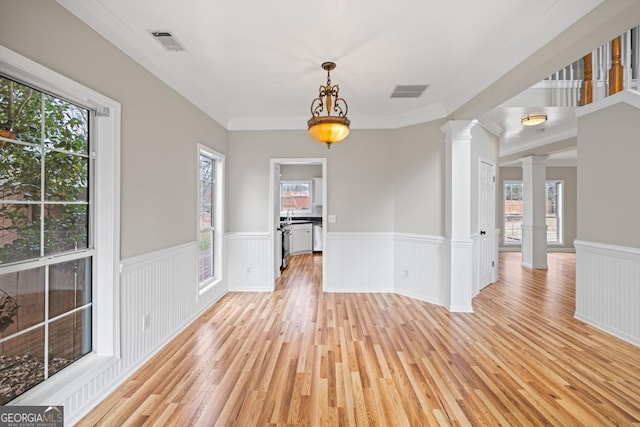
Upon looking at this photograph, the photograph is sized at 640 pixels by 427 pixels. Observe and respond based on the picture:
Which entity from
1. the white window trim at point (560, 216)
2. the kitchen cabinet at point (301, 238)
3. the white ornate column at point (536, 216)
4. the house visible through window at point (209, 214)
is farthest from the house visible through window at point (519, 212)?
the house visible through window at point (209, 214)

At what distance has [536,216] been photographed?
659 cm

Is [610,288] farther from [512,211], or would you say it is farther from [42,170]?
[512,211]

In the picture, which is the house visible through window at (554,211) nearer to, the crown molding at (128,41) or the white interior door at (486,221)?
the white interior door at (486,221)

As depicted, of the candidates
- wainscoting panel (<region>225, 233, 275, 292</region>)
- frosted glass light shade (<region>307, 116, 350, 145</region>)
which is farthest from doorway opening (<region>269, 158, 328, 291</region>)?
frosted glass light shade (<region>307, 116, 350, 145</region>)

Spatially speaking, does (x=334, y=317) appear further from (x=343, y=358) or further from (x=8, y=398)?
(x=8, y=398)

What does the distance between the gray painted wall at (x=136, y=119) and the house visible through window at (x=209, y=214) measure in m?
0.45

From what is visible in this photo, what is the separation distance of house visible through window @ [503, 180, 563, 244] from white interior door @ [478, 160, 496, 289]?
4480 millimetres

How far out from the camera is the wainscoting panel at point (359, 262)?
4758mm

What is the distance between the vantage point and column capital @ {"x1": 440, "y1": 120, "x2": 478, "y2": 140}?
384cm

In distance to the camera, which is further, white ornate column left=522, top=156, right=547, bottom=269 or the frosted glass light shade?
white ornate column left=522, top=156, right=547, bottom=269

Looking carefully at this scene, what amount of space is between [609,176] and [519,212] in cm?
655

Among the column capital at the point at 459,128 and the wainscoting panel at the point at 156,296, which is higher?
the column capital at the point at 459,128

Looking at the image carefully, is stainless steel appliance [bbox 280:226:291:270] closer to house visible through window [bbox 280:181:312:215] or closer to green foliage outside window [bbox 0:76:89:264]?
house visible through window [bbox 280:181:312:215]

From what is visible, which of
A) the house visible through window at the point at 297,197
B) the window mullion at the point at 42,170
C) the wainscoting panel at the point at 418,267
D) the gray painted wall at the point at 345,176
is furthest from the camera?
the house visible through window at the point at 297,197
